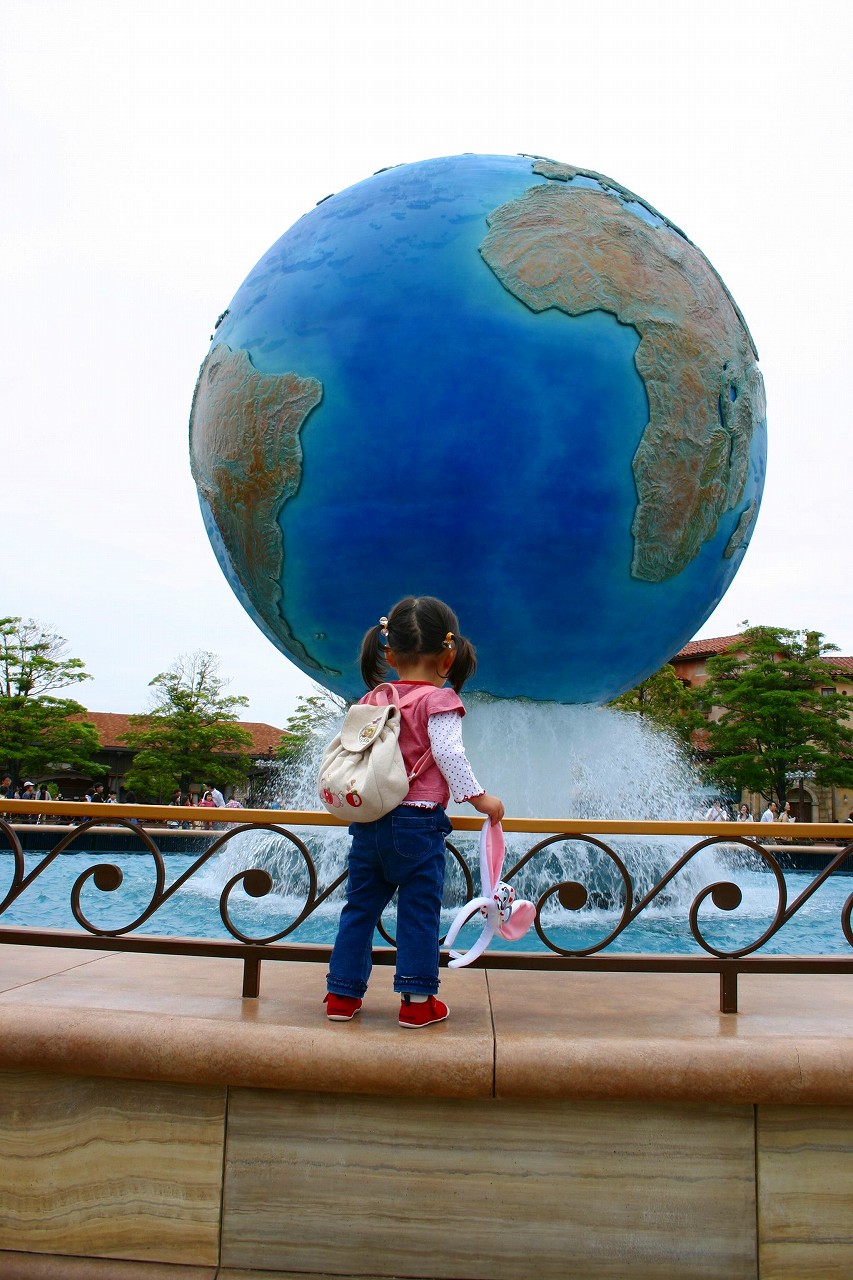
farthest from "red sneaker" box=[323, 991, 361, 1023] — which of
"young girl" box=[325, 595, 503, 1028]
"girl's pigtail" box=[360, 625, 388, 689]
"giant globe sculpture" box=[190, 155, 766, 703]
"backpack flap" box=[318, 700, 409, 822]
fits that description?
"giant globe sculpture" box=[190, 155, 766, 703]

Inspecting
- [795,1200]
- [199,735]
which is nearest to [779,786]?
[199,735]

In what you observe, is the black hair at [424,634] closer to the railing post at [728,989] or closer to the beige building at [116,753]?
the railing post at [728,989]

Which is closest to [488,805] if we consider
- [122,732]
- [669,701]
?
[669,701]

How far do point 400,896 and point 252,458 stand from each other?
11.0 ft

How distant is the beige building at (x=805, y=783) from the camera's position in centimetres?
2873

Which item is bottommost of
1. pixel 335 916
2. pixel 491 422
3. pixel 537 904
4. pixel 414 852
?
pixel 335 916

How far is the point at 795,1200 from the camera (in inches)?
72.4

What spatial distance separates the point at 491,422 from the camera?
4.52 meters

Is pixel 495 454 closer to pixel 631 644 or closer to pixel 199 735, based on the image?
pixel 631 644

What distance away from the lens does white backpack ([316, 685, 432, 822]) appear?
198cm

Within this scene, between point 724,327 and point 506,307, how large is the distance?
1.39m

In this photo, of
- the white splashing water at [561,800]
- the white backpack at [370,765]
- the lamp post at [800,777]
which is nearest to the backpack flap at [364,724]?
the white backpack at [370,765]

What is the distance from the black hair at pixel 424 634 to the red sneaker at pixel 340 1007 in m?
0.69

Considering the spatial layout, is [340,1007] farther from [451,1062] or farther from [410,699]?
[410,699]
